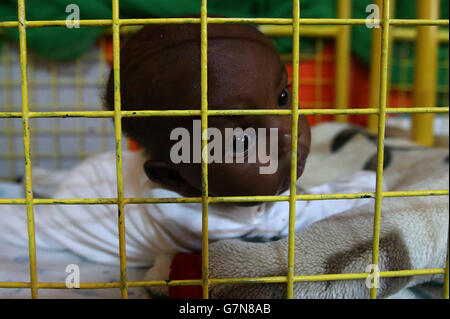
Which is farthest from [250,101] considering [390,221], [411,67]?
[411,67]

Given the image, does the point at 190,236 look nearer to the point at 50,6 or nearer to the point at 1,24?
the point at 1,24

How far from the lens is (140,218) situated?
2.35 ft

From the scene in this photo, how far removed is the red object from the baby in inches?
2.3

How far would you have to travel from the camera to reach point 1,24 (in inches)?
16.3

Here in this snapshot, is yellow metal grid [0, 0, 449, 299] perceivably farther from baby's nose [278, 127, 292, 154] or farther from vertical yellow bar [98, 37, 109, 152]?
vertical yellow bar [98, 37, 109, 152]

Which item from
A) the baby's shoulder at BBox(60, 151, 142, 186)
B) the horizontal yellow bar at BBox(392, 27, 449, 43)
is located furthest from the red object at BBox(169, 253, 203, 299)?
the horizontal yellow bar at BBox(392, 27, 449, 43)

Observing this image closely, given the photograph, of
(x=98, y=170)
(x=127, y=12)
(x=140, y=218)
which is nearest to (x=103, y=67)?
(x=127, y=12)

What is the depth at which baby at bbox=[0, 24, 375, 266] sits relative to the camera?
54 centimetres

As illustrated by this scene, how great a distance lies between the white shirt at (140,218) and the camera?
2.16ft

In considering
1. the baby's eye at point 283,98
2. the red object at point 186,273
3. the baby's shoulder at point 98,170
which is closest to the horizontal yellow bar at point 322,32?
the baby's shoulder at point 98,170

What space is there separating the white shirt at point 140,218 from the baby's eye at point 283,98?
0.17 metres

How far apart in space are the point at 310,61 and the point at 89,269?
1.09 meters

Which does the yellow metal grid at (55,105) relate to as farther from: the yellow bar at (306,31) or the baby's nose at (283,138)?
the baby's nose at (283,138)

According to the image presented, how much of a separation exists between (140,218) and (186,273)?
0.19 m
